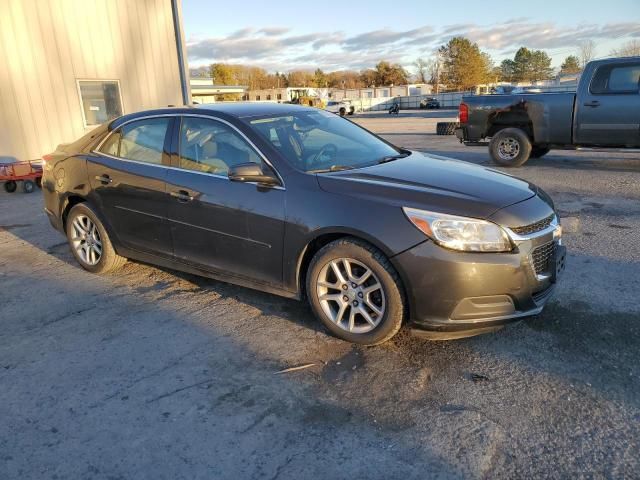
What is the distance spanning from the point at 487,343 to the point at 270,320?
5.15 ft

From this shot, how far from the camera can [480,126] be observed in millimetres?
10672

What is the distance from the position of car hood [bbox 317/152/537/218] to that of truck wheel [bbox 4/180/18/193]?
909cm

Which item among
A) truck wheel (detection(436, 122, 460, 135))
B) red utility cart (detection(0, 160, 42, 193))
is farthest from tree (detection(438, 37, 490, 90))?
red utility cart (detection(0, 160, 42, 193))

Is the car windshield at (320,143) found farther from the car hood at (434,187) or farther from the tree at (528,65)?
the tree at (528,65)

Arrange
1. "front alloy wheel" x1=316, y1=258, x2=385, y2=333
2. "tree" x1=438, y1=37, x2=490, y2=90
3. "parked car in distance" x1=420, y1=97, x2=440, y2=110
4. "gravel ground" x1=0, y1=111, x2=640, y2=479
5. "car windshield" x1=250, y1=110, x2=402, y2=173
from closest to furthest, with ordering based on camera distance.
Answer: "gravel ground" x1=0, y1=111, x2=640, y2=479 < "front alloy wheel" x1=316, y1=258, x2=385, y2=333 < "car windshield" x1=250, y1=110, x2=402, y2=173 < "parked car in distance" x1=420, y1=97, x2=440, y2=110 < "tree" x1=438, y1=37, x2=490, y2=90

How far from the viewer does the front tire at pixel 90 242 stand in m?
4.82

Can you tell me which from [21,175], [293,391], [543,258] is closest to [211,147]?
[293,391]

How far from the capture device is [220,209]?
148 inches

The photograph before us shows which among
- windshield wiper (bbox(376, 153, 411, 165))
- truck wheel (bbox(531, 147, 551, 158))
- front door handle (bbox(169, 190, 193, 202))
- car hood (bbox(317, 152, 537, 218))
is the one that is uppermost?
windshield wiper (bbox(376, 153, 411, 165))

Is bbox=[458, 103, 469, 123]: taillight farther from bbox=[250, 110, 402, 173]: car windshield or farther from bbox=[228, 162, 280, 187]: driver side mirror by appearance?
bbox=[228, 162, 280, 187]: driver side mirror

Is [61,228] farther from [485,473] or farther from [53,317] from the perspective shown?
[485,473]

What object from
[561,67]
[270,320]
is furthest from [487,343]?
[561,67]

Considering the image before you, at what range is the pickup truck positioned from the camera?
905cm

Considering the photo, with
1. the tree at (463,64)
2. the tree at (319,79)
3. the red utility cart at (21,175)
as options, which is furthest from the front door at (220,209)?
the tree at (319,79)
